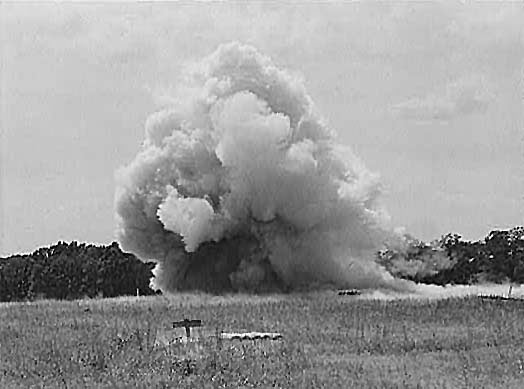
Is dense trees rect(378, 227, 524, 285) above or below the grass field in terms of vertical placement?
above

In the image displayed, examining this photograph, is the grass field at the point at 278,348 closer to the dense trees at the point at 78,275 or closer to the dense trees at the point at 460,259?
the dense trees at the point at 460,259

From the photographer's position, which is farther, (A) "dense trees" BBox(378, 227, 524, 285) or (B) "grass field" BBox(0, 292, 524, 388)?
Answer: (A) "dense trees" BBox(378, 227, 524, 285)

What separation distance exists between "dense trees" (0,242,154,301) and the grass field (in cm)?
4002

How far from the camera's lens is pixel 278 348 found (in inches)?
818

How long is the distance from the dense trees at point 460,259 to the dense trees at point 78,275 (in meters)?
22.0

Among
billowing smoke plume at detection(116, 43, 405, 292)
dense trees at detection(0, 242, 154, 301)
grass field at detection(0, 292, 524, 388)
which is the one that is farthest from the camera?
dense trees at detection(0, 242, 154, 301)

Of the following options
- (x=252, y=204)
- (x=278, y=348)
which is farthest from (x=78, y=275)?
(x=278, y=348)

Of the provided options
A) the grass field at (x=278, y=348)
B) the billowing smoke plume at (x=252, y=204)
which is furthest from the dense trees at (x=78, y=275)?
the grass field at (x=278, y=348)

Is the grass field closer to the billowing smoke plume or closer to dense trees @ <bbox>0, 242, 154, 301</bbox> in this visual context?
the billowing smoke plume

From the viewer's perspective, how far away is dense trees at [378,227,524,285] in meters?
57.2

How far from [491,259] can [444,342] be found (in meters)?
46.7

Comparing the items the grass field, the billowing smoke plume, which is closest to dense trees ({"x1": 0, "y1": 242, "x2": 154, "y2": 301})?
the billowing smoke plume

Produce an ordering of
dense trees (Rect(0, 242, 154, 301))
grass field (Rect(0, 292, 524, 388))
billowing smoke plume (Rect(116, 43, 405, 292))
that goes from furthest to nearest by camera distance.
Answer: dense trees (Rect(0, 242, 154, 301)) < billowing smoke plume (Rect(116, 43, 405, 292)) < grass field (Rect(0, 292, 524, 388))

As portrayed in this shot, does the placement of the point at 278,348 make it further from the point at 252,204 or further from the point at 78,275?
the point at 78,275
